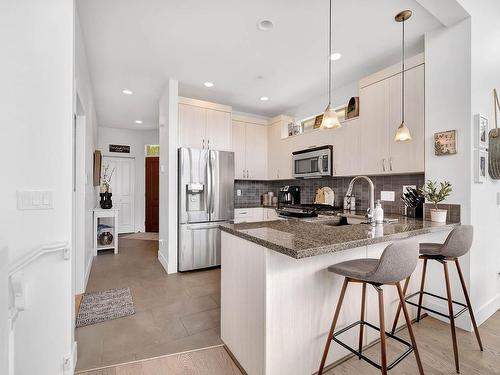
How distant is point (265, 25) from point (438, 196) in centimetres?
222

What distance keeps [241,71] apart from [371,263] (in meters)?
2.77

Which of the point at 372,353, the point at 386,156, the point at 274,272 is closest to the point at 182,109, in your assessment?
the point at 386,156

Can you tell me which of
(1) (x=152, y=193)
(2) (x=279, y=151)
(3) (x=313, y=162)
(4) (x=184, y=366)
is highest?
(2) (x=279, y=151)

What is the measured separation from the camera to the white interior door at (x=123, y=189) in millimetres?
6551

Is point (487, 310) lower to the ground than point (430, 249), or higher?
lower

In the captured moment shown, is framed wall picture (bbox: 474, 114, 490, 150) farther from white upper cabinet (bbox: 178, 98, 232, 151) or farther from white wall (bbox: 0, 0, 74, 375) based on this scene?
white wall (bbox: 0, 0, 74, 375)

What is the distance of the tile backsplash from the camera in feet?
9.88

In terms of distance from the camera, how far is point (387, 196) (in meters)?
3.13

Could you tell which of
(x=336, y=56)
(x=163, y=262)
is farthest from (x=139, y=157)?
(x=336, y=56)

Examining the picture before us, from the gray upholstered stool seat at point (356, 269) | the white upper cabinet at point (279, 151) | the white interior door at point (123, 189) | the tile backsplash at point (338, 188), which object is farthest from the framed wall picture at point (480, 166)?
the white interior door at point (123, 189)

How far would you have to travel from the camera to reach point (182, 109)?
12.3 ft

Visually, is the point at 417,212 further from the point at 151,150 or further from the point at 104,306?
the point at 151,150

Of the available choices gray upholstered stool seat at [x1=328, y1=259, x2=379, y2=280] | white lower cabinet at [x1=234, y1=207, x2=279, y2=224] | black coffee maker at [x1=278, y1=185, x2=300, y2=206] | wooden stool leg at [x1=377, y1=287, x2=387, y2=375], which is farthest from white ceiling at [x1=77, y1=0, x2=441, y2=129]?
wooden stool leg at [x1=377, y1=287, x2=387, y2=375]

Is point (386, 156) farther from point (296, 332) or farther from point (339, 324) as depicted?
point (296, 332)
